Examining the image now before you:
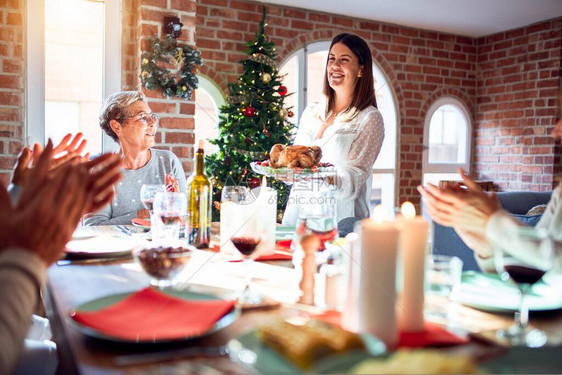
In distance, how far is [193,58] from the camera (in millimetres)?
3176

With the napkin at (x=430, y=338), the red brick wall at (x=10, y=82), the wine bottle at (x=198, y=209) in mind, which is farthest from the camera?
the red brick wall at (x=10, y=82)

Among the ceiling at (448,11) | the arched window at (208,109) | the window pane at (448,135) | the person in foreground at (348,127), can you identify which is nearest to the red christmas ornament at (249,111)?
the arched window at (208,109)

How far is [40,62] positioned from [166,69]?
94cm

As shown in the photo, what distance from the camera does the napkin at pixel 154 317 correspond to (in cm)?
78

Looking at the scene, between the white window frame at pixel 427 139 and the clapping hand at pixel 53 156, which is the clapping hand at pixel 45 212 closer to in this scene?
the clapping hand at pixel 53 156

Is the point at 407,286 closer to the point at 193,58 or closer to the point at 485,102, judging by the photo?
the point at 193,58

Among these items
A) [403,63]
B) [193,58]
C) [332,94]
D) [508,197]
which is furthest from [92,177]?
[403,63]

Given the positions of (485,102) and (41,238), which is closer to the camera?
(41,238)

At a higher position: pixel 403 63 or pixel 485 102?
pixel 403 63

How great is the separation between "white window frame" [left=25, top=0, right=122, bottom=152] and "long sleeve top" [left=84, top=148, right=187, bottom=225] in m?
0.98

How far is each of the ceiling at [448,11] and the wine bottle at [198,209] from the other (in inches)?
136

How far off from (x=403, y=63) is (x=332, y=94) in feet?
9.80

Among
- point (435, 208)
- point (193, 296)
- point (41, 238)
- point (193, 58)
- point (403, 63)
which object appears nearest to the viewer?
point (41, 238)

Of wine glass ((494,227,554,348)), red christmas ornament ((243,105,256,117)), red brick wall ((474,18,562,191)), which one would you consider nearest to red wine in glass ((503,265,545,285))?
wine glass ((494,227,554,348))
